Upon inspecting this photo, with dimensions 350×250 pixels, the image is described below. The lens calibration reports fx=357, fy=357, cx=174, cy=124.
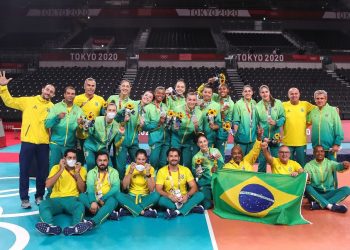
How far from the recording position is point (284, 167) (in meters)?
5.55

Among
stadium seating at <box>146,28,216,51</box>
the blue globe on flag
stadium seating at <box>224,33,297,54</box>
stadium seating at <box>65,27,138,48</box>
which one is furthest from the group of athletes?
stadium seating at <box>65,27,138,48</box>

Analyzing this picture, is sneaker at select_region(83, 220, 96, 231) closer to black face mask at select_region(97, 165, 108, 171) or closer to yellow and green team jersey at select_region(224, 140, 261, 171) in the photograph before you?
black face mask at select_region(97, 165, 108, 171)

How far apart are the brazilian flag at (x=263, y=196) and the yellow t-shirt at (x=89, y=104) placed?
96.0 inches

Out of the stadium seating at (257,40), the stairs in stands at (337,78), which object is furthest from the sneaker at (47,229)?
the stadium seating at (257,40)

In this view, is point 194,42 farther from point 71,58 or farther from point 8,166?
point 8,166

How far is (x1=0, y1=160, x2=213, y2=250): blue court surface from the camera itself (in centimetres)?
421

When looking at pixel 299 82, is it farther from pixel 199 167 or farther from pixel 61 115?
pixel 61 115

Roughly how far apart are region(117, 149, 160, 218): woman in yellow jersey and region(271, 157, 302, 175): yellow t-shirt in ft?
6.17

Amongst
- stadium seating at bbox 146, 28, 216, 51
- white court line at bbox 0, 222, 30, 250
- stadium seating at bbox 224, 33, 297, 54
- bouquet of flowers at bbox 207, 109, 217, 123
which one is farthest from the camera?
stadium seating at bbox 224, 33, 297, 54

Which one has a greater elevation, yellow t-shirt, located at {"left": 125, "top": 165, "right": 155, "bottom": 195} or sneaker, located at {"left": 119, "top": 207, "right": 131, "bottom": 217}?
yellow t-shirt, located at {"left": 125, "top": 165, "right": 155, "bottom": 195}

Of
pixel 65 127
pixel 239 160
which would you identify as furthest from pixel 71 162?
pixel 239 160

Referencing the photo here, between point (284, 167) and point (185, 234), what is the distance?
200 centimetres

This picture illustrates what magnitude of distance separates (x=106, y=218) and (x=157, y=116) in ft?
6.26

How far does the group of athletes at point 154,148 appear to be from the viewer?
16.8 feet
